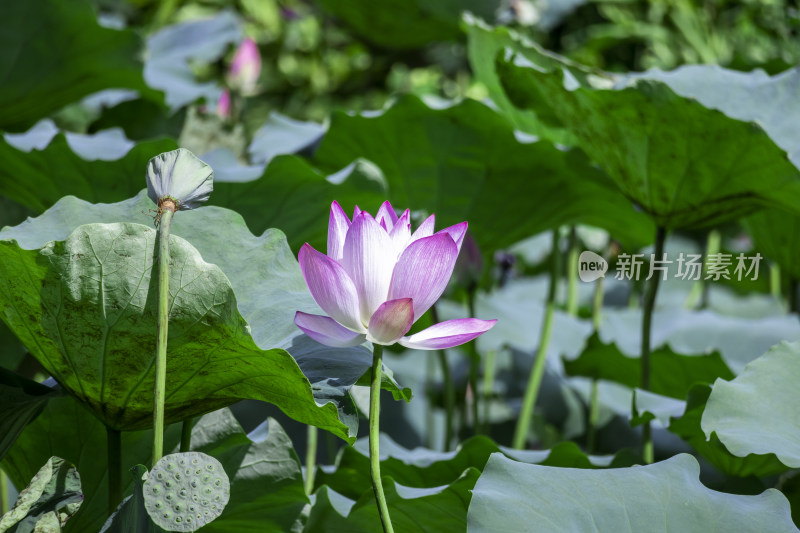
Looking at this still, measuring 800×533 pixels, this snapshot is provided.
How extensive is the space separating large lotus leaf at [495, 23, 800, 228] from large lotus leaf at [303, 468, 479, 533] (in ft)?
1.43

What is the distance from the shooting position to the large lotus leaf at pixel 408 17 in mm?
2008

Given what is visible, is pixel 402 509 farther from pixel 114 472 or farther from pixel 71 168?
pixel 71 168

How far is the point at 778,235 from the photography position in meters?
1.41

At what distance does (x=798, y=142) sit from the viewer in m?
0.88

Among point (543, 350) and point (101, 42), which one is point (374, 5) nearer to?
point (101, 42)

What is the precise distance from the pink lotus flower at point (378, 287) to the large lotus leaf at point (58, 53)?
94 centimetres

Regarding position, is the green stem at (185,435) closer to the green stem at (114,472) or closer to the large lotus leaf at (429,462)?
the green stem at (114,472)

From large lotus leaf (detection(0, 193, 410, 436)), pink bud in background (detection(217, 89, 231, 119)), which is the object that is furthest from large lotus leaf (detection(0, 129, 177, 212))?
pink bud in background (detection(217, 89, 231, 119))

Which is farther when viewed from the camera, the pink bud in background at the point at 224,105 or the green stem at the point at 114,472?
the pink bud in background at the point at 224,105

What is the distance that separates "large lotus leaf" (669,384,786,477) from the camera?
0.79m

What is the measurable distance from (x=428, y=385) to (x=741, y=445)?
93cm

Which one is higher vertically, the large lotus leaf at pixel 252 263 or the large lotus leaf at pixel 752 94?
the large lotus leaf at pixel 752 94

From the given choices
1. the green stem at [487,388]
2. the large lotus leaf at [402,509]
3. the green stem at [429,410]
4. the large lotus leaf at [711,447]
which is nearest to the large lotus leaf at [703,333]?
the green stem at [487,388]

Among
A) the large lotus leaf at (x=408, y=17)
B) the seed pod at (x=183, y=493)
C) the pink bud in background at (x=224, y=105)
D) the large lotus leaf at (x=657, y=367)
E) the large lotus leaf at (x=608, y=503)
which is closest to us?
the seed pod at (x=183, y=493)
